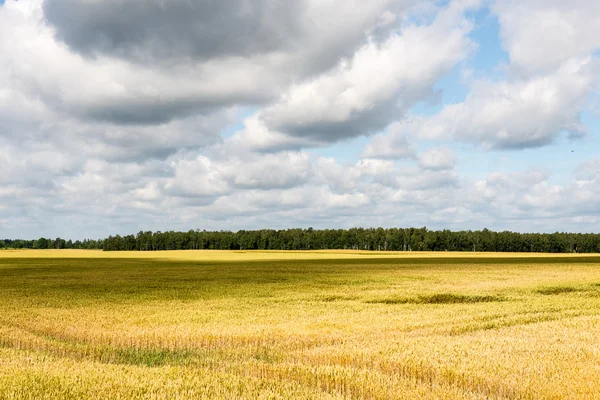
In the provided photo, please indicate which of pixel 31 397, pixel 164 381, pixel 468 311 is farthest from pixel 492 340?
pixel 31 397

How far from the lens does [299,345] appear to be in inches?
686

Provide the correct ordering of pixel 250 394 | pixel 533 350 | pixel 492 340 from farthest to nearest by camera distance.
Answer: pixel 492 340, pixel 533 350, pixel 250 394

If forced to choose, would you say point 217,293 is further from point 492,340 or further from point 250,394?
point 250,394

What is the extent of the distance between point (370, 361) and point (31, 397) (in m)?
9.02

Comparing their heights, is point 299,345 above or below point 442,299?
above

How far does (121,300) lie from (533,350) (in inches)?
966

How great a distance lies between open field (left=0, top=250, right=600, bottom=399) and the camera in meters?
11.4

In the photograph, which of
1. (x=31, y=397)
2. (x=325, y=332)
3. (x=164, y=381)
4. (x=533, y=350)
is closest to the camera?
(x=31, y=397)

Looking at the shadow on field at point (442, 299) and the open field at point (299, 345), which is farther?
the shadow on field at point (442, 299)

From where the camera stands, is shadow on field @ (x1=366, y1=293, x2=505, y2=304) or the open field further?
shadow on field @ (x1=366, y1=293, x2=505, y2=304)

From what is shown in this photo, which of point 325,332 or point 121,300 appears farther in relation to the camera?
point 121,300

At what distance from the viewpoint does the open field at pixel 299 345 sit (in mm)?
11352

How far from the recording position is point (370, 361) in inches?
571

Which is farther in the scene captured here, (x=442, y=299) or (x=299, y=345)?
(x=442, y=299)
